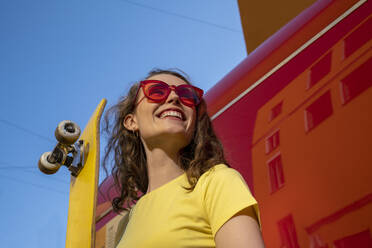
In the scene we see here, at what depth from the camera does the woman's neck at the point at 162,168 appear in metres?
1.44

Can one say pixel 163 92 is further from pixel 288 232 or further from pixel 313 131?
pixel 288 232

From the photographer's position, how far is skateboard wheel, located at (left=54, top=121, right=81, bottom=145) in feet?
6.56

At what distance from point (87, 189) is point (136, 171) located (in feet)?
0.75

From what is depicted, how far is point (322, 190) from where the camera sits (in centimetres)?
146

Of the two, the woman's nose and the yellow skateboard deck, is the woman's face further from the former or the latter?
the yellow skateboard deck

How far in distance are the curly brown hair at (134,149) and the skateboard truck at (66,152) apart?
24 centimetres

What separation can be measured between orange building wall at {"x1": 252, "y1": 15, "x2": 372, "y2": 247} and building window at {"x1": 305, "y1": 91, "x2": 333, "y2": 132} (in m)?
0.02

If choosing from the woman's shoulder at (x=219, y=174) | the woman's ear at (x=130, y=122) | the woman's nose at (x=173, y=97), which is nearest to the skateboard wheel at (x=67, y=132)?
the woman's ear at (x=130, y=122)

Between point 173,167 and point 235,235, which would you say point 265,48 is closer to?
point 173,167

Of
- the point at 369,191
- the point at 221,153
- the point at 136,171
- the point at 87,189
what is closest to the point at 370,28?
the point at 369,191

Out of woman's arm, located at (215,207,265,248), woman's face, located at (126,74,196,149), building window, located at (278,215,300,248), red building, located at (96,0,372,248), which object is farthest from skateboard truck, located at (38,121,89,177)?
woman's arm, located at (215,207,265,248)

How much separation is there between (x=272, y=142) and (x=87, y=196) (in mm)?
731

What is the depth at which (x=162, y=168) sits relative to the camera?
1.46 metres

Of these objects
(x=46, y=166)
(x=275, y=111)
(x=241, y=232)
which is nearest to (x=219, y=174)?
(x=241, y=232)
